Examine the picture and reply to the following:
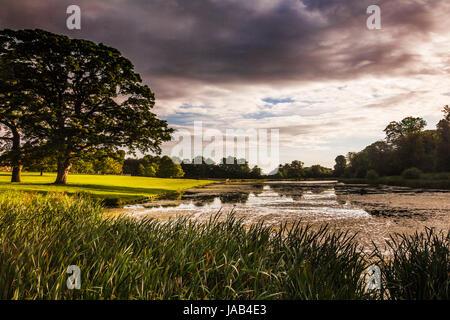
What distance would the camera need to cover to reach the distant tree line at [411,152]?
48094 mm

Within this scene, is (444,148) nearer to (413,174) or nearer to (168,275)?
(413,174)

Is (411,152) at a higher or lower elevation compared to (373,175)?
higher

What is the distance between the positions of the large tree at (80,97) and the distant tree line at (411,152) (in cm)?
4884

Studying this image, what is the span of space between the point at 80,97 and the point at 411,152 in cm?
6101

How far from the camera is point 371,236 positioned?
30.2 ft

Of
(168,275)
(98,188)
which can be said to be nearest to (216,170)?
(98,188)

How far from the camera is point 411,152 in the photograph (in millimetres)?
54906

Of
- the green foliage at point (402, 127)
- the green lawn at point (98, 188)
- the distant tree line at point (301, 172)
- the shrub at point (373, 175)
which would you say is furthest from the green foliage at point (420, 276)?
the distant tree line at point (301, 172)

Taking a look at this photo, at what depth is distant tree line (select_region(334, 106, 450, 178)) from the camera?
48.1 m

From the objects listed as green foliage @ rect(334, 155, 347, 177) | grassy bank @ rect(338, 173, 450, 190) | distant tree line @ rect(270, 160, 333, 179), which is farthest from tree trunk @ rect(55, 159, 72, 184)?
green foliage @ rect(334, 155, 347, 177)

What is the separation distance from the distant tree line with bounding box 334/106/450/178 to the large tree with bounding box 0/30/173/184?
48843mm
